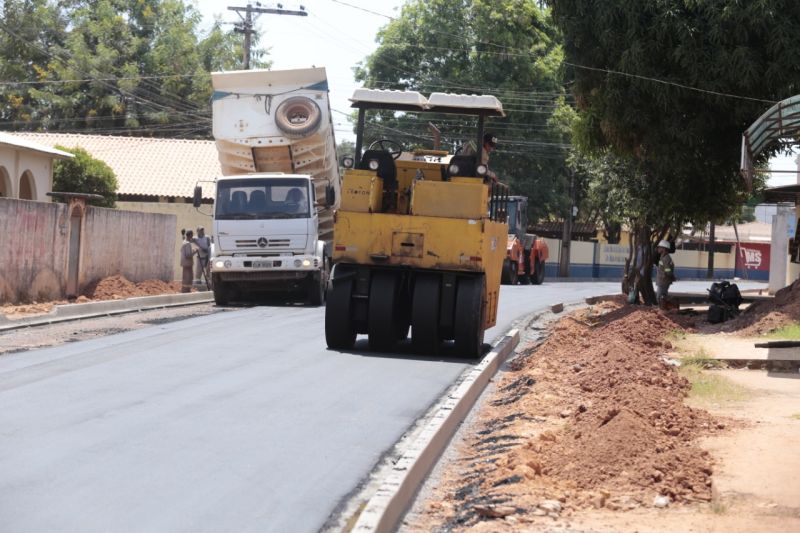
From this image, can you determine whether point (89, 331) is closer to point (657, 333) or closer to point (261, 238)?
point (261, 238)

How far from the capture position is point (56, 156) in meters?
35.5

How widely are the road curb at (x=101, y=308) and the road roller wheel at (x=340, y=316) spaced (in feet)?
19.4

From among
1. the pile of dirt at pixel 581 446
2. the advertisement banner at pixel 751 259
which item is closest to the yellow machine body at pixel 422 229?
the pile of dirt at pixel 581 446

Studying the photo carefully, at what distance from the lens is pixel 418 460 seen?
8.27 metres

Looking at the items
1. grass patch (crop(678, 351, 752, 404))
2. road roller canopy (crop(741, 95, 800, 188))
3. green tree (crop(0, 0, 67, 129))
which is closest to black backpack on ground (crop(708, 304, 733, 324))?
road roller canopy (crop(741, 95, 800, 188))

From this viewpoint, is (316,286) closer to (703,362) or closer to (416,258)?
(416,258)

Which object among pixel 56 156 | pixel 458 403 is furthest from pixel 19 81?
pixel 458 403

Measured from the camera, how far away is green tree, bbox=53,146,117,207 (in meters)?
40.3

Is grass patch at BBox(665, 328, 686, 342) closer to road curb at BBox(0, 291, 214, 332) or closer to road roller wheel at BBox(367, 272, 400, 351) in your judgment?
road roller wheel at BBox(367, 272, 400, 351)

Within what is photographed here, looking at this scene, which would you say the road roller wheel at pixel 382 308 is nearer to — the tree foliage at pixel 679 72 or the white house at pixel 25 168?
the tree foliage at pixel 679 72

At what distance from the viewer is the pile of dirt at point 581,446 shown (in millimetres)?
7441

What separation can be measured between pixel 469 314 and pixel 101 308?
10.0 m

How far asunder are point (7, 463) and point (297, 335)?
1011 centimetres

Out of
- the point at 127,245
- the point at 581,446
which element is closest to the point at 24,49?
the point at 127,245
